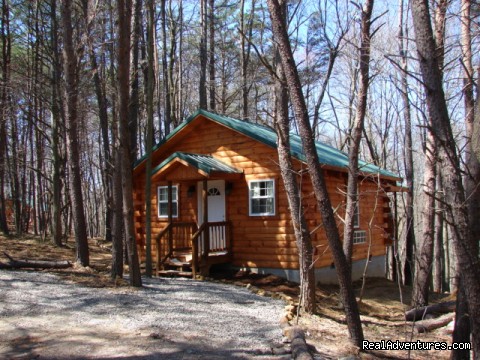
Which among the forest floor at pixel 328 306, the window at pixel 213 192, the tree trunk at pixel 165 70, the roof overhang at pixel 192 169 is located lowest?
the forest floor at pixel 328 306

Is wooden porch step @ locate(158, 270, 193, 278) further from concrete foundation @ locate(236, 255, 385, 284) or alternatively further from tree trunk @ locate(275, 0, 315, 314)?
tree trunk @ locate(275, 0, 315, 314)

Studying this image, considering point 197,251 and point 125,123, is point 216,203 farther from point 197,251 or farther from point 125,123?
point 125,123

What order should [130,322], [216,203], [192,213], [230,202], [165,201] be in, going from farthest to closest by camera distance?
1. [165,201]
2. [192,213]
3. [216,203]
4. [230,202]
5. [130,322]

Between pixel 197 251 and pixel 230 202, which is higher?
pixel 230 202

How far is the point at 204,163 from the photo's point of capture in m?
12.0

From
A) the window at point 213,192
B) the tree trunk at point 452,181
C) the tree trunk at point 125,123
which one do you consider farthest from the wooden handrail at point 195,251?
the tree trunk at point 452,181

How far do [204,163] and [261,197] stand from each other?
185 cm

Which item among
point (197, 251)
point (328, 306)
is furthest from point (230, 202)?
point (328, 306)

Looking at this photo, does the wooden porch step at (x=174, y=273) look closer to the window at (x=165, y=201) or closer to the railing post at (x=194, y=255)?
the railing post at (x=194, y=255)

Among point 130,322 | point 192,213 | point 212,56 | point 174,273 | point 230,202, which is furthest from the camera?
point 212,56

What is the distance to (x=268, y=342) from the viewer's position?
5914mm

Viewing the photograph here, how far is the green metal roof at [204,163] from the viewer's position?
38.5ft

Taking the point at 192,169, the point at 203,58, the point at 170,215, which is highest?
the point at 203,58

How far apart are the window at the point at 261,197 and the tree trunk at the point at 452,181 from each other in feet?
25.0
